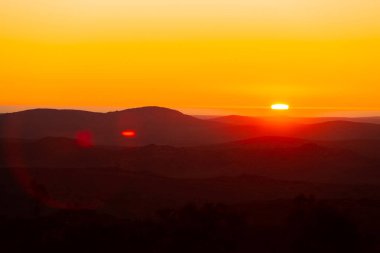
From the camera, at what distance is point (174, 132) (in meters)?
119

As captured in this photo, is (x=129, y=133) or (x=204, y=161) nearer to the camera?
(x=204, y=161)

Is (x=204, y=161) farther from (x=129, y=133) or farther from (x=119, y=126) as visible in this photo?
(x=119, y=126)

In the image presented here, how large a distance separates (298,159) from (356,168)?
666 centimetres

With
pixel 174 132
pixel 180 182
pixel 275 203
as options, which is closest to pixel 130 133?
pixel 174 132

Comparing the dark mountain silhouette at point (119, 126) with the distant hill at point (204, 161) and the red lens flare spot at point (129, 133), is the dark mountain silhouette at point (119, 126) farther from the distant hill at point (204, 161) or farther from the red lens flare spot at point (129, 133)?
the distant hill at point (204, 161)

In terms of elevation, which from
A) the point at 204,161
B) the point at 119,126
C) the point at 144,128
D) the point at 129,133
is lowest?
the point at 204,161

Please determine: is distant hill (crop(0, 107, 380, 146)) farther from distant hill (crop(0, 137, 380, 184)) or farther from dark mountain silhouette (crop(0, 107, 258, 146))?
distant hill (crop(0, 137, 380, 184))

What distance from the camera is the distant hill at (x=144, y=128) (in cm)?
10650

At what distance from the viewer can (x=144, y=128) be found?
11938cm

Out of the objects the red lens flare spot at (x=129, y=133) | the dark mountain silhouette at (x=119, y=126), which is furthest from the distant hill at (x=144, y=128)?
the red lens flare spot at (x=129, y=133)

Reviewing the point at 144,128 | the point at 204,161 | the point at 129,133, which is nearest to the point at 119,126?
the point at 144,128

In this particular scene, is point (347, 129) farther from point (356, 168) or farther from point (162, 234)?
point (162, 234)

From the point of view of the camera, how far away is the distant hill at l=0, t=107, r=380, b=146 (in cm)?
10650

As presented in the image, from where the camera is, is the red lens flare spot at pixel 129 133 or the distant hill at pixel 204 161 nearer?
the distant hill at pixel 204 161
